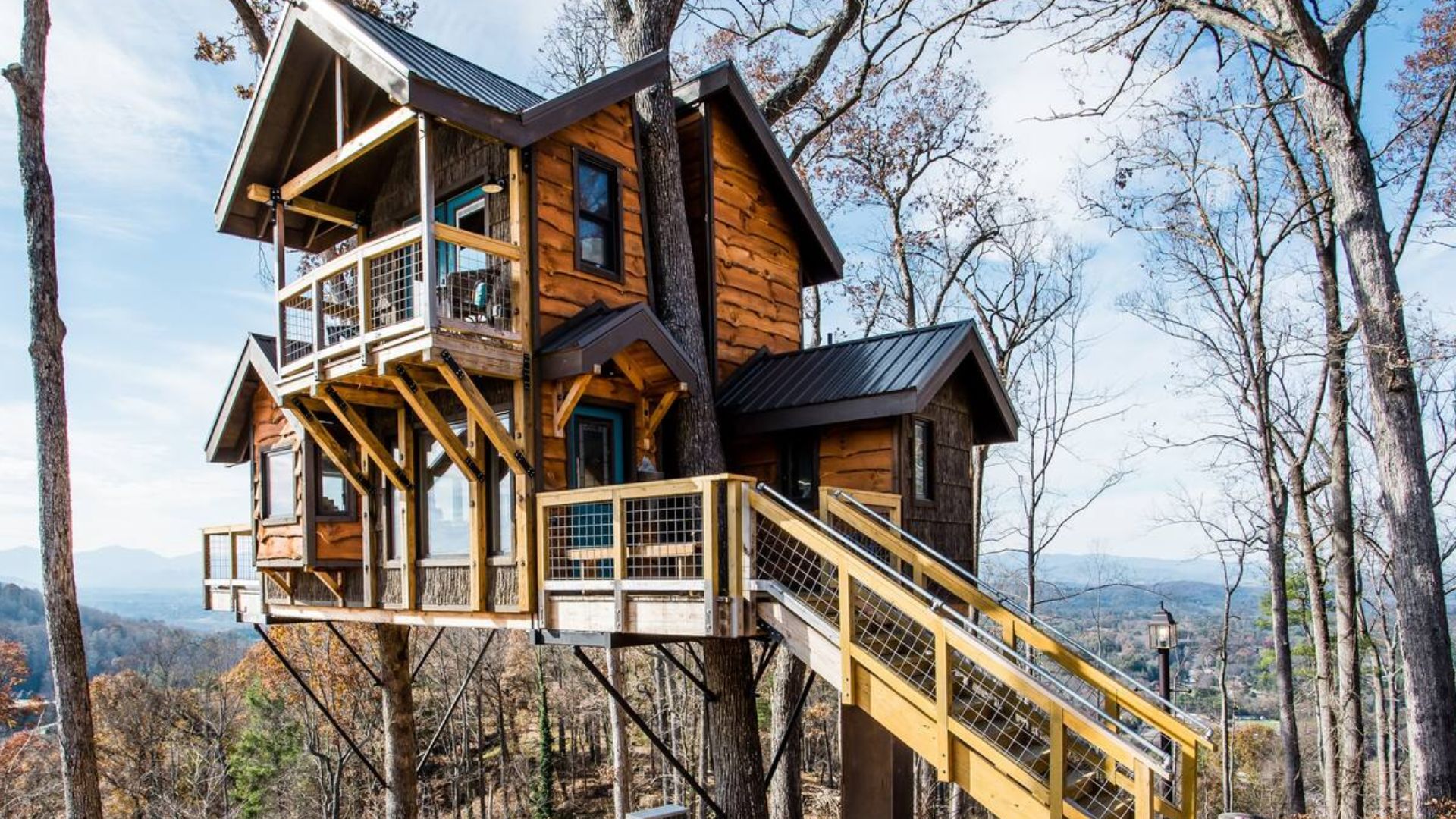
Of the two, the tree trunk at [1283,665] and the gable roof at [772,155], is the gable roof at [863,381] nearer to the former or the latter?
the gable roof at [772,155]

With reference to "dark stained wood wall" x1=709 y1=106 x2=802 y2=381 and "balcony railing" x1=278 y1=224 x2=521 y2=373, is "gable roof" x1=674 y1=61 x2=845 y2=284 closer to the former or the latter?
"dark stained wood wall" x1=709 y1=106 x2=802 y2=381

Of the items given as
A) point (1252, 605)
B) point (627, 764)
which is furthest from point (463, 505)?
point (1252, 605)

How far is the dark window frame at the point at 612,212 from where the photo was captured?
883 cm

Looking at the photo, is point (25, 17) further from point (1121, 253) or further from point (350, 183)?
point (1121, 253)

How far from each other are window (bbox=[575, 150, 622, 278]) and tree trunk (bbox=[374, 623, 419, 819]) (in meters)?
6.55

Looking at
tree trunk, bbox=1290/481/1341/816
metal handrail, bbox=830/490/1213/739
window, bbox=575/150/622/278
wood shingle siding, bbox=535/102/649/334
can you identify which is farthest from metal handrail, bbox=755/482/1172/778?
tree trunk, bbox=1290/481/1341/816

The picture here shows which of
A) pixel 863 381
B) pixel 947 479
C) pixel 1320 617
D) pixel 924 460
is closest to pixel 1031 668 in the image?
pixel 863 381

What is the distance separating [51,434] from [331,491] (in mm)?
2730

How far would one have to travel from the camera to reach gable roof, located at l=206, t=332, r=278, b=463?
36.9 feet

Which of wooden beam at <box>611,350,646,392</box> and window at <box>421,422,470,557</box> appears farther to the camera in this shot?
wooden beam at <box>611,350,646,392</box>

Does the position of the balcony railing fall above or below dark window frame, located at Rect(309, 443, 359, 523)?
above

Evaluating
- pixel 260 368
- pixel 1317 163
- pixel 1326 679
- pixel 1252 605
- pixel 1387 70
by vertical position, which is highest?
pixel 1387 70

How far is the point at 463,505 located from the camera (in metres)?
8.67

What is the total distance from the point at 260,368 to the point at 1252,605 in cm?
4333
